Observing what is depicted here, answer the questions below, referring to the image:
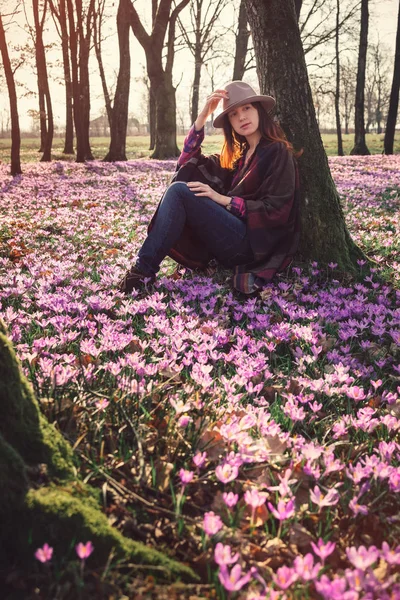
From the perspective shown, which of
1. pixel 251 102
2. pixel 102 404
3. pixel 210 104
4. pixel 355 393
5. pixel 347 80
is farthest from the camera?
pixel 347 80

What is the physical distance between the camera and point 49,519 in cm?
125

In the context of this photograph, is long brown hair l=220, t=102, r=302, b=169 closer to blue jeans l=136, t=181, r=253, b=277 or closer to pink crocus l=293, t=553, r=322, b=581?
blue jeans l=136, t=181, r=253, b=277

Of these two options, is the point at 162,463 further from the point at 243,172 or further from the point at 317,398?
the point at 243,172

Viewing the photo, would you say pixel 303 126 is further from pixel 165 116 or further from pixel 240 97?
pixel 165 116

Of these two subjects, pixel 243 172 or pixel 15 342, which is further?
pixel 243 172

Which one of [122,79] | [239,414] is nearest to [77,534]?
[239,414]

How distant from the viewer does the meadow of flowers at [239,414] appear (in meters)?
1.38

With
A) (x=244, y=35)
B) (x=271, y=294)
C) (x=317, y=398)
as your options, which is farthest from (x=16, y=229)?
(x=244, y=35)

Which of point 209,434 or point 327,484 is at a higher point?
point 209,434

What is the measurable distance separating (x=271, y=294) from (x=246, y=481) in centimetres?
248

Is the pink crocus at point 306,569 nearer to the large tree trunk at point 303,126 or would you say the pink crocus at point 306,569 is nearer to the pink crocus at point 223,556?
the pink crocus at point 223,556

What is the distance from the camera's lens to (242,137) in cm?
445

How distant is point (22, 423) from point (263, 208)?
118 inches

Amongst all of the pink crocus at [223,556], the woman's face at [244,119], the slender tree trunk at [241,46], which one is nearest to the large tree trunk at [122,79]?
the slender tree trunk at [241,46]
